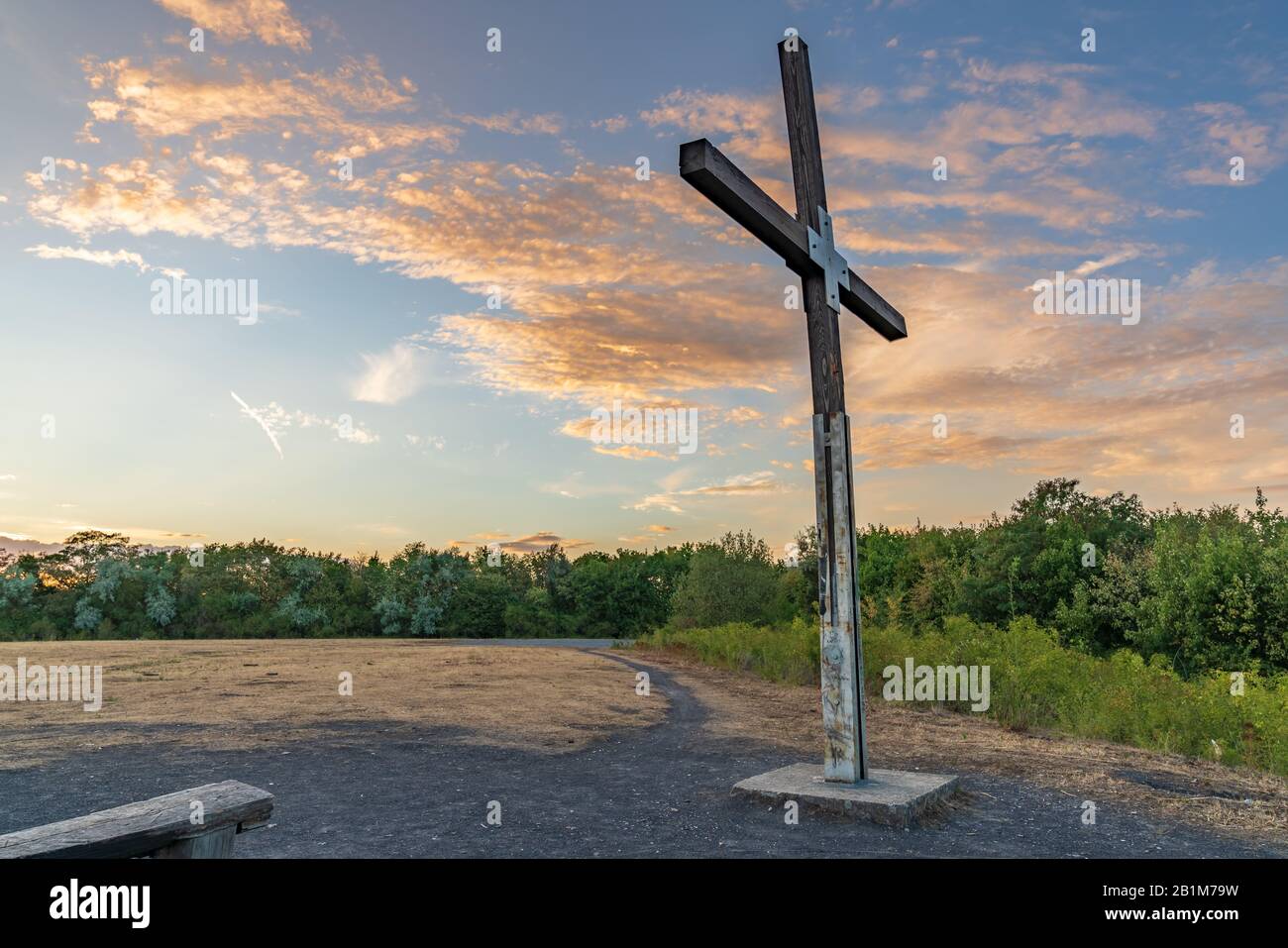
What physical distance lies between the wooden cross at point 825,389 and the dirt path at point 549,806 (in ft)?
3.27

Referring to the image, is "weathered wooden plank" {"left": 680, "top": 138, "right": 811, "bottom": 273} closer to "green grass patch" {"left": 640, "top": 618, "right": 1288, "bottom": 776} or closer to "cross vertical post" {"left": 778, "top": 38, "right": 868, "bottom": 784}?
"cross vertical post" {"left": 778, "top": 38, "right": 868, "bottom": 784}

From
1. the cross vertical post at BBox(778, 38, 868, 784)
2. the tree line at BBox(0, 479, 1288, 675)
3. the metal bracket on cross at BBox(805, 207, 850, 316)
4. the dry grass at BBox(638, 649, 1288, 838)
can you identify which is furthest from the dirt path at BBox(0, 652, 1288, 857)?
the tree line at BBox(0, 479, 1288, 675)

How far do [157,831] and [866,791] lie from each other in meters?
5.84

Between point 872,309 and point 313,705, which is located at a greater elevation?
point 872,309

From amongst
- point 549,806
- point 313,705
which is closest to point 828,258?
point 549,806

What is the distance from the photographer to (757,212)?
751 centimetres

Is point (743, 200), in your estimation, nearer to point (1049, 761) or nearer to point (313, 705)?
point (1049, 761)

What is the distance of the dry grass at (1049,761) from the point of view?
8.13 meters

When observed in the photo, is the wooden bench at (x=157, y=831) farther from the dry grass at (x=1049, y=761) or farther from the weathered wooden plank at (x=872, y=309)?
the dry grass at (x=1049, y=761)

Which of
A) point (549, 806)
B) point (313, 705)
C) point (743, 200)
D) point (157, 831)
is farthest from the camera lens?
point (313, 705)

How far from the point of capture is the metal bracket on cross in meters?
8.38

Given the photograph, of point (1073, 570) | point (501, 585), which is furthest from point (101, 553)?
point (1073, 570)

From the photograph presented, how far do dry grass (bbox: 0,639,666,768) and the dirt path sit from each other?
0.99 metres

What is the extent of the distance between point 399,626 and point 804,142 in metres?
56.6
